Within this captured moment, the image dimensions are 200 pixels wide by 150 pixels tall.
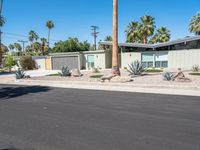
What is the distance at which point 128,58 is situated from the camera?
3120cm

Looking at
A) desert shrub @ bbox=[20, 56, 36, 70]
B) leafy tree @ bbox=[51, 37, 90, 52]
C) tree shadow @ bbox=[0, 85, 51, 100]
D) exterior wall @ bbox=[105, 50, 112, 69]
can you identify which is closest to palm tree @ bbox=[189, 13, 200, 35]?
exterior wall @ bbox=[105, 50, 112, 69]

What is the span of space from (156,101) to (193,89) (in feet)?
13.7

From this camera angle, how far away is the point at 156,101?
9.95 metres

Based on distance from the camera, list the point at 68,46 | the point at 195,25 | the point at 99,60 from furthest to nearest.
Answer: the point at 68,46
the point at 195,25
the point at 99,60

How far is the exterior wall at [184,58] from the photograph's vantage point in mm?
26520

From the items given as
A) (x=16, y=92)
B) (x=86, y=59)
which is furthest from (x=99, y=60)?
(x=16, y=92)

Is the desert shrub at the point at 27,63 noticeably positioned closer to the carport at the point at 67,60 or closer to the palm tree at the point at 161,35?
the carport at the point at 67,60

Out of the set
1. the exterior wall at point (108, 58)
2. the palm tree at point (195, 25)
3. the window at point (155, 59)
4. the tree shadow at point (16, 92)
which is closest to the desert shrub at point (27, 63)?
the exterior wall at point (108, 58)

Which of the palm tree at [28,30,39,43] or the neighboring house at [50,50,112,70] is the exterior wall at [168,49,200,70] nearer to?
the neighboring house at [50,50,112,70]

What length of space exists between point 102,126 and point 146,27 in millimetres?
40096

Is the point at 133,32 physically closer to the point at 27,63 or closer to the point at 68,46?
the point at 68,46

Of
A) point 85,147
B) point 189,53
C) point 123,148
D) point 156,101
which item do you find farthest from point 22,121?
point 189,53

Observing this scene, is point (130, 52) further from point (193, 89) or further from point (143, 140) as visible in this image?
point (143, 140)

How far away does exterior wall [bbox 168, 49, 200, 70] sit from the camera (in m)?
26.5
